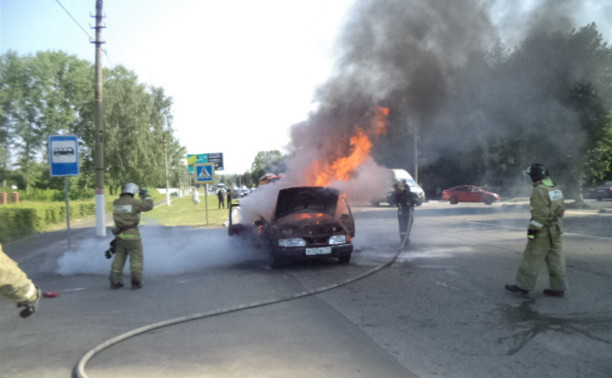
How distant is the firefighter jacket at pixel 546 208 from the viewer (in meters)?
6.39

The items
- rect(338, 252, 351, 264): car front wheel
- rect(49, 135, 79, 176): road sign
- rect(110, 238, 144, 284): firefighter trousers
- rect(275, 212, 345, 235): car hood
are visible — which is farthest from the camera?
rect(49, 135, 79, 176): road sign

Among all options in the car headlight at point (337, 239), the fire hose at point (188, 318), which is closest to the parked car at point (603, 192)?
the car headlight at point (337, 239)

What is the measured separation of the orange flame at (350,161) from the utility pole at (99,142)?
774 cm

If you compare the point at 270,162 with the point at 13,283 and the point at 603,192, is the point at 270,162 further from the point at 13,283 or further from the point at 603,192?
the point at 603,192

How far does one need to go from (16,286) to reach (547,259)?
6.31 m

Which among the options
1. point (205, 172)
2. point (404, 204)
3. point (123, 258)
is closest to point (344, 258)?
point (404, 204)

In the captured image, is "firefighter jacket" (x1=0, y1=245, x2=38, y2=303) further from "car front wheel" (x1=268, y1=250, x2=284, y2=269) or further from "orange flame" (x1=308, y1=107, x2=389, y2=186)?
"orange flame" (x1=308, y1=107, x2=389, y2=186)

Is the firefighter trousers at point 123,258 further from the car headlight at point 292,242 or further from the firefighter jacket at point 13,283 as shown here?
the firefighter jacket at point 13,283

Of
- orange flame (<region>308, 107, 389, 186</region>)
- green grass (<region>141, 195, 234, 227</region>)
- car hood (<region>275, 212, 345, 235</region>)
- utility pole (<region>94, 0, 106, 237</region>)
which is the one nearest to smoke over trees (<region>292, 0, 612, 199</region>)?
orange flame (<region>308, 107, 389, 186</region>)

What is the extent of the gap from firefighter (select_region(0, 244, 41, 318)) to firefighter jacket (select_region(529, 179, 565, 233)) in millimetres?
6007

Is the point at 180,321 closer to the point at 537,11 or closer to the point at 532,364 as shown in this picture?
the point at 532,364

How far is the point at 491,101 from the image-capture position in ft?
70.3

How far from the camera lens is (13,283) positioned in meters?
2.88

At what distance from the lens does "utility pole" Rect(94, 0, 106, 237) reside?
15.8m
